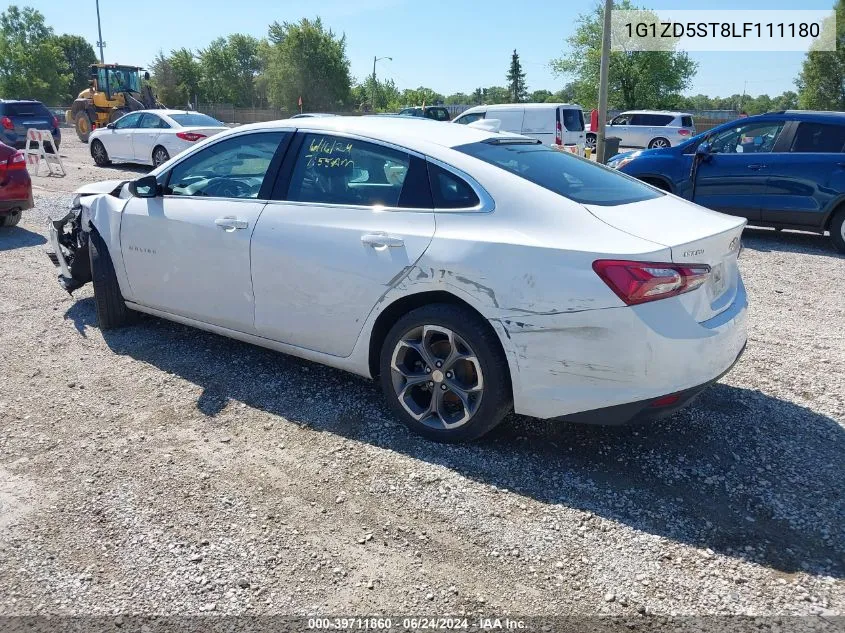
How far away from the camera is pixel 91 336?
16.5 ft

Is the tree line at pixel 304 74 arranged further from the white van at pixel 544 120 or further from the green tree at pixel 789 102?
the white van at pixel 544 120

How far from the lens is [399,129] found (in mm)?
3842

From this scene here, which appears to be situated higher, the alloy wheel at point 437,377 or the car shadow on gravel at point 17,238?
the car shadow on gravel at point 17,238

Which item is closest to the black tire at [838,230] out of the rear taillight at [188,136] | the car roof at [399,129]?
the car roof at [399,129]

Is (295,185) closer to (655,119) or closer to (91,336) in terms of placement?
(91,336)

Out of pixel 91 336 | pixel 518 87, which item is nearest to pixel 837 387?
pixel 91 336

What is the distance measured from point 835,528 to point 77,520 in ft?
10.5

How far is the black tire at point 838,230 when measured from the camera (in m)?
8.51

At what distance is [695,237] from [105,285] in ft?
13.1

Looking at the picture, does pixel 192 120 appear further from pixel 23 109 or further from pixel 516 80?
pixel 516 80

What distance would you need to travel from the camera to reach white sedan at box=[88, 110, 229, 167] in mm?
A: 15562

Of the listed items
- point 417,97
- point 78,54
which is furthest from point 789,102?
point 78,54

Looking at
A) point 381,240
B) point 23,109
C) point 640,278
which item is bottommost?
point 640,278

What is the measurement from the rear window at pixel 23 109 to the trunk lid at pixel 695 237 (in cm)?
2098
